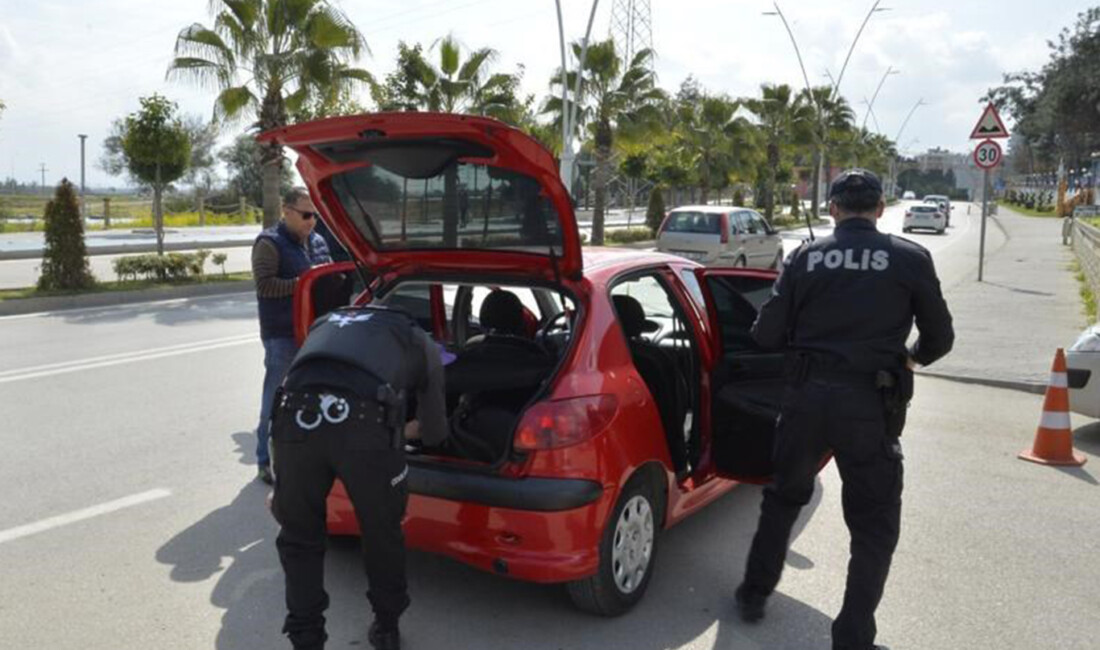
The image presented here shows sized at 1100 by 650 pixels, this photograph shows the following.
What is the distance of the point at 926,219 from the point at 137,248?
31444mm

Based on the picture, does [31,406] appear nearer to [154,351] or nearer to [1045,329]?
[154,351]

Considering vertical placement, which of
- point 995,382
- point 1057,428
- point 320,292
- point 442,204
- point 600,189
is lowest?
point 995,382

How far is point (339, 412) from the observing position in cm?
296

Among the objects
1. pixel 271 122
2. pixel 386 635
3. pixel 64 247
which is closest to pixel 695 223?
pixel 271 122

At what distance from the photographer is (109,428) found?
653 cm

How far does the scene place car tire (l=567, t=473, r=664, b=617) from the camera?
11.9 feet

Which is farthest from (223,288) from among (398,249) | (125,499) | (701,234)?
(398,249)

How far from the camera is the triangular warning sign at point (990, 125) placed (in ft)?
50.6

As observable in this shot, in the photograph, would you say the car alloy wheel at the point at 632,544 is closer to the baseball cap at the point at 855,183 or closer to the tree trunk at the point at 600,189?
the baseball cap at the point at 855,183

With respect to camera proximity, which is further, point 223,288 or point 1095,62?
point 1095,62

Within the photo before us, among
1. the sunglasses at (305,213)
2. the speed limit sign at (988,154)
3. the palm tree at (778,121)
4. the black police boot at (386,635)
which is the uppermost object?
the palm tree at (778,121)

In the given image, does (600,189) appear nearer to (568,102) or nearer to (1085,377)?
(568,102)

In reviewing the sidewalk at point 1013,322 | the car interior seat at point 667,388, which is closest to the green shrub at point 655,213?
the sidewalk at point 1013,322

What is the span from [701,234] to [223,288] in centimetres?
880
